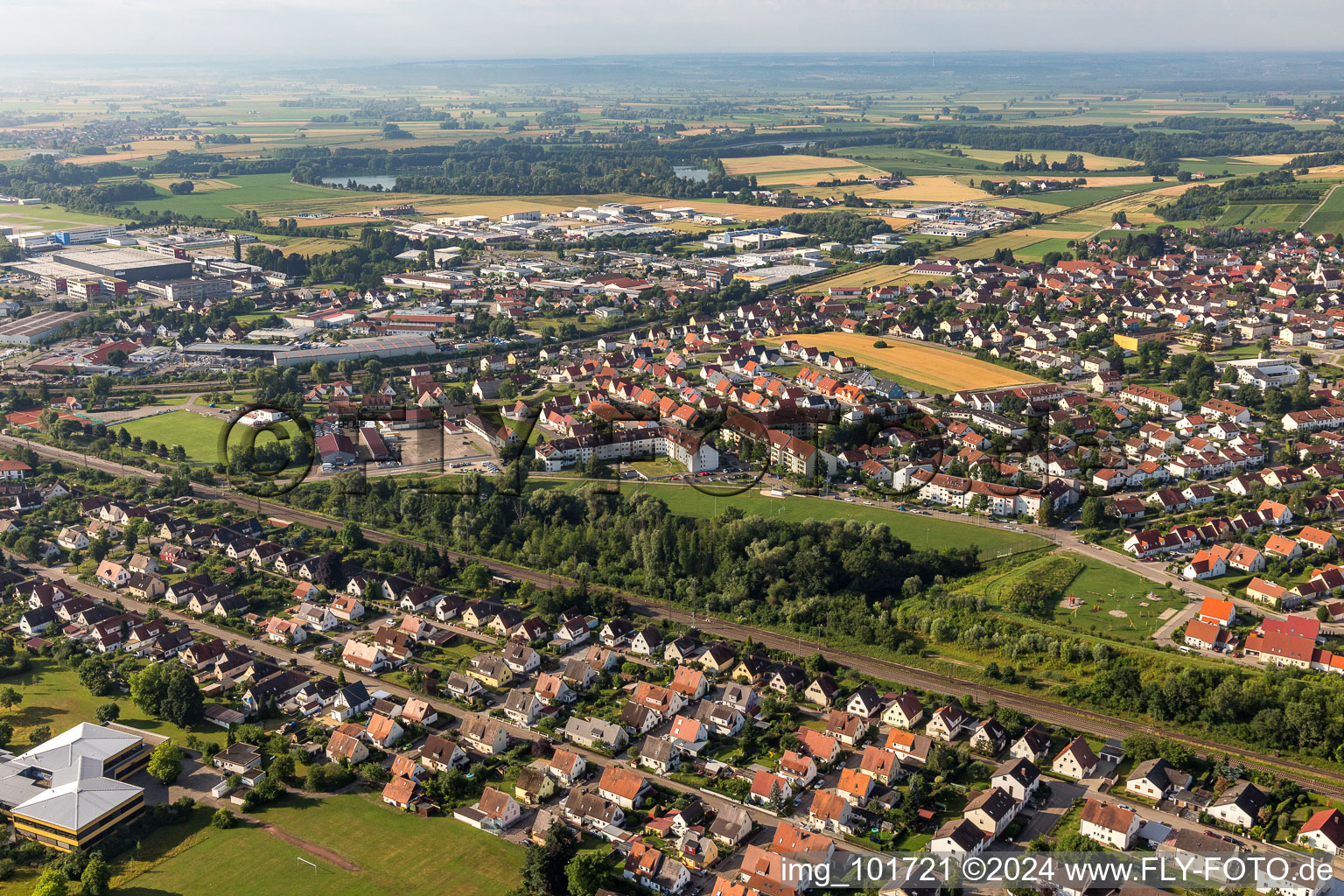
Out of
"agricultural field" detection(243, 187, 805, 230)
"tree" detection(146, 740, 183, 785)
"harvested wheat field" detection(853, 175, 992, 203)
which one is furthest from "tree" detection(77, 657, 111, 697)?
"harvested wheat field" detection(853, 175, 992, 203)

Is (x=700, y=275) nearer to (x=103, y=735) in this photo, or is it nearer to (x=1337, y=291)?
(x=1337, y=291)

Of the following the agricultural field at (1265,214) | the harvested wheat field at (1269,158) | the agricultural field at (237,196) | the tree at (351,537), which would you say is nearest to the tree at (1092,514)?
the tree at (351,537)

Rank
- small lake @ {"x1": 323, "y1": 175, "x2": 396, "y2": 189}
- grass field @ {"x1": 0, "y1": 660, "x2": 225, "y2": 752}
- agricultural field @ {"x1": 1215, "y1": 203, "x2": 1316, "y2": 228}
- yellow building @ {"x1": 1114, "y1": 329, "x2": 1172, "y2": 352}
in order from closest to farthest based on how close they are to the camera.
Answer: grass field @ {"x1": 0, "y1": 660, "x2": 225, "y2": 752}
yellow building @ {"x1": 1114, "y1": 329, "x2": 1172, "y2": 352}
agricultural field @ {"x1": 1215, "y1": 203, "x2": 1316, "y2": 228}
small lake @ {"x1": 323, "y1": 175, "x2": 396, "y2": 189}

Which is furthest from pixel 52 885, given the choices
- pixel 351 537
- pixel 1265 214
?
pixel 1265 214

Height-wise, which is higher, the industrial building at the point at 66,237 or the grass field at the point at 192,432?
the industrial building at the point at 66,237

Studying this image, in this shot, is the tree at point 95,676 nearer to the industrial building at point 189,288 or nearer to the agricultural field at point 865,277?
the industrial building at point 189,288

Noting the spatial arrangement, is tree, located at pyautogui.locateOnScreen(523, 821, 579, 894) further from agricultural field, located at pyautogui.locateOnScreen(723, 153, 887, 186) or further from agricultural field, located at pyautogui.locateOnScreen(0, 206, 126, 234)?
agricultural field, located at pyautogui.locateOnScreen(723, 153, 887, 186)
